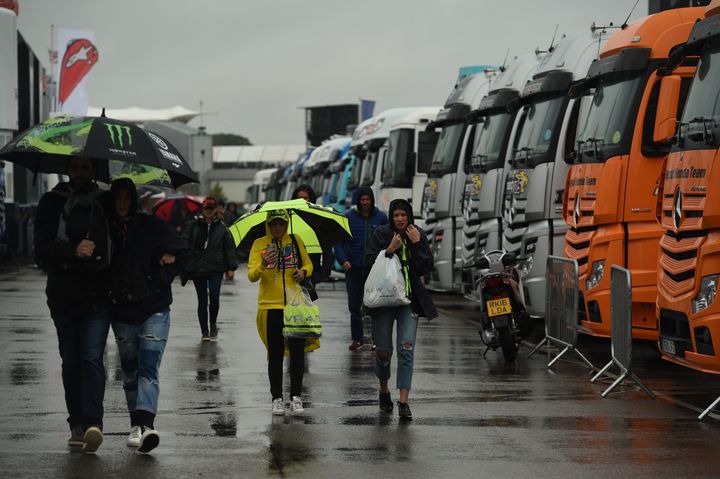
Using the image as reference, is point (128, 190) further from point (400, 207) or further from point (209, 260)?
point (209, 260)

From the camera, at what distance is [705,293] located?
11078mm

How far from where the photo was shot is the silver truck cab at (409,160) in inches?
1086

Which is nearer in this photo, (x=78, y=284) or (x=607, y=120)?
(x=78, y=284)

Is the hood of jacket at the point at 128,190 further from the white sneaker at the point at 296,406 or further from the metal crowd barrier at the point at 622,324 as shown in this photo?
the metal crowd barrier at the point at 622,324

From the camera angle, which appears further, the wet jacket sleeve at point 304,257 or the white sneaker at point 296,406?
the wet jacket sleeve at point 304,257

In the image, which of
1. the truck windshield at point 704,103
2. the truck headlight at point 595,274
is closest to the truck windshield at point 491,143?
the truck headlight at point 595,274

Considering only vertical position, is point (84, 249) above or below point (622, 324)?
above

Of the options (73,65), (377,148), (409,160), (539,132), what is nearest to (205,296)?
(539,132)

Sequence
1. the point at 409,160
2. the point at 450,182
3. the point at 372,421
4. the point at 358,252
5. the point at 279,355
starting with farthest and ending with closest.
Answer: the point at 409,160, the point at 450,182, the point at 358,252, the point at 279,355, the point at 372,421

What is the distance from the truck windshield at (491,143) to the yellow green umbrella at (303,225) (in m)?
8.77

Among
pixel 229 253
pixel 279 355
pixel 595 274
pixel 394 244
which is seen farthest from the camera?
pixel 229 253

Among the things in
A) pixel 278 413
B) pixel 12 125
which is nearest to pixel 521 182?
pixel 278 413

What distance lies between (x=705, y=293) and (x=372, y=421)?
2621 millimetres

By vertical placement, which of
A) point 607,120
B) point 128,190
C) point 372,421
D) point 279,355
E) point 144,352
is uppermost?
point 607,120
